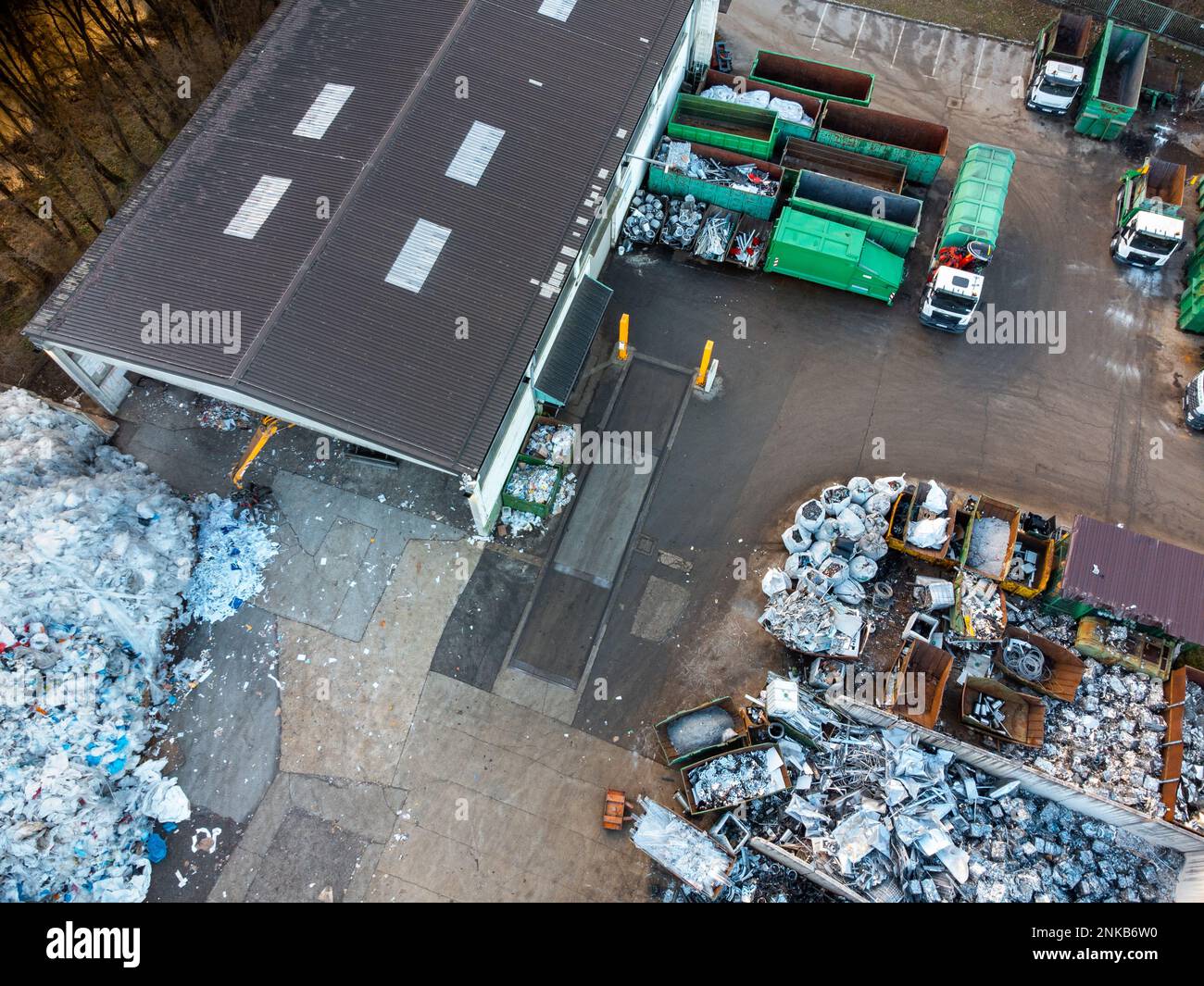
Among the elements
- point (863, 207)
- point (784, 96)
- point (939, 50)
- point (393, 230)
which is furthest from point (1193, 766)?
point (939, 50)

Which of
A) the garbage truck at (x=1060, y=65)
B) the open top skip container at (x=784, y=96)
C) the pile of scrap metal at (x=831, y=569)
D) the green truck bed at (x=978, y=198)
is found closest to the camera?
the pile of scrap metal at (x=831, y=569)

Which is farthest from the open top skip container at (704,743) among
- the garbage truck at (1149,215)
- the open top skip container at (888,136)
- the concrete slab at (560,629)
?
the garbage truck at (1149,215)

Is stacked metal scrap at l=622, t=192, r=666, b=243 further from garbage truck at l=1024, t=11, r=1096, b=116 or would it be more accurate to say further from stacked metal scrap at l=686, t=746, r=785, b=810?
stacked metal scrap at l=686, t=746, r=785, b=810

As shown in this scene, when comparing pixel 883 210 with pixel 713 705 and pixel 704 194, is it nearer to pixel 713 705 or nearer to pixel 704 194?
pixel 704 194

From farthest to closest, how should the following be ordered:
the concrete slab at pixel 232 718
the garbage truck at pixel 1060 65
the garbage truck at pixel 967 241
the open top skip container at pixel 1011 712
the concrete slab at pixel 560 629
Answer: the garbage truck at pixel 1060 65
the garbage truck at pixel 967 241
the concrete slab at pixel 560 629
the concrete slab at pixel 232 718
the open top skip container at pixel 1011 712

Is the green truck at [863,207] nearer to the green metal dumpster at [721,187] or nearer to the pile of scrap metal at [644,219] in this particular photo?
the green metal dumpster at [721,187]

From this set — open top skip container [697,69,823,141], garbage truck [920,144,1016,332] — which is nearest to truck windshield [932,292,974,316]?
garbage truck [920,144,1016,332]
